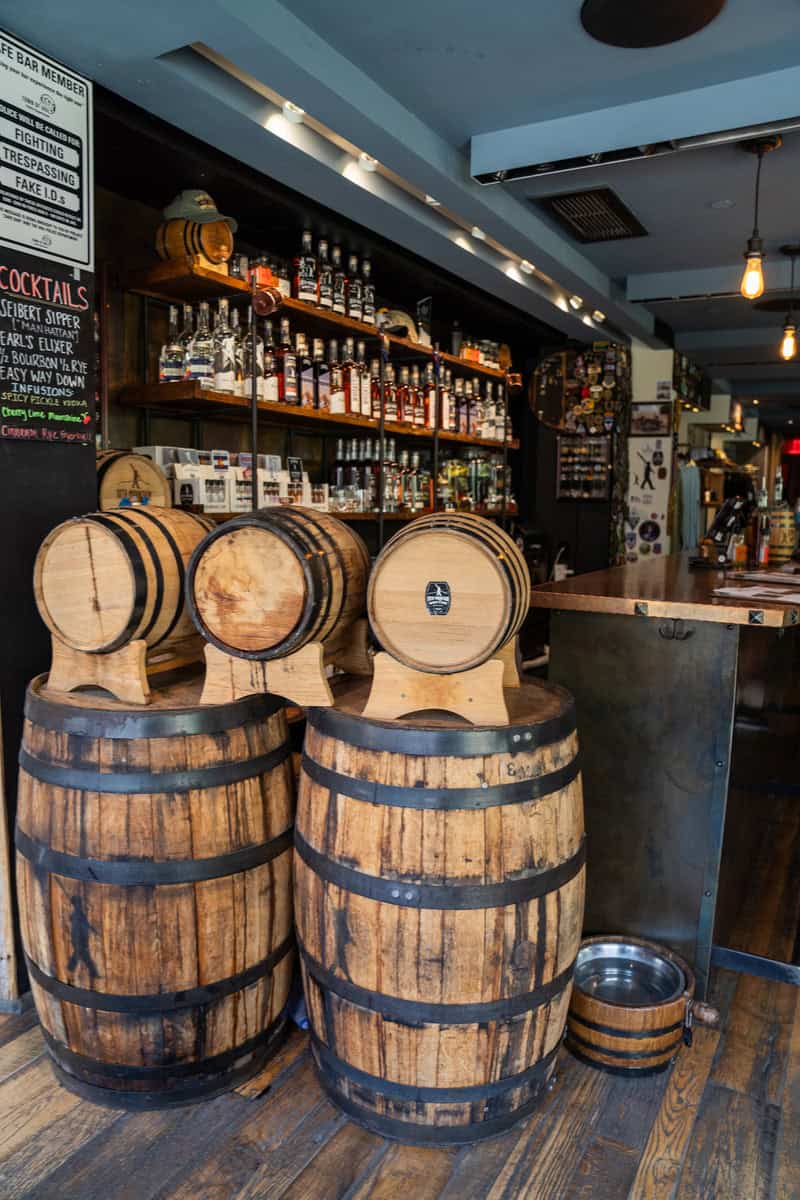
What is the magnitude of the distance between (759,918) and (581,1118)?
4.00 feet

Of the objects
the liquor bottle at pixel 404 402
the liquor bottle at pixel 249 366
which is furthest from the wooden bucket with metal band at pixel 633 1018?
the liquor bottle at pixel 404 402

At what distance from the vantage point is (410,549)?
1.74 metres

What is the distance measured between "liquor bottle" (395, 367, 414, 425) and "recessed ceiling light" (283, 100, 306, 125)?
1737 millimetres

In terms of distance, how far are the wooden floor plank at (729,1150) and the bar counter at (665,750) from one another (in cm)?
43

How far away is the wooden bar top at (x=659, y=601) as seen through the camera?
2201 mm

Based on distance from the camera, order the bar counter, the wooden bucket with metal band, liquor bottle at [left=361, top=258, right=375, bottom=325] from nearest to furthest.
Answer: the wooden bucket with metal band < the bar counter < liquor bottle at [left=361, top=258, right=375, bottom=325]

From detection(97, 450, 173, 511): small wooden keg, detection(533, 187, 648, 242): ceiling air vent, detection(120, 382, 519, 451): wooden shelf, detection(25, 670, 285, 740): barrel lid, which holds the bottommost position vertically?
detection(25, 670, 285, 740): barrel lid

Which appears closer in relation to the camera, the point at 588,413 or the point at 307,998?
the point at 307,998

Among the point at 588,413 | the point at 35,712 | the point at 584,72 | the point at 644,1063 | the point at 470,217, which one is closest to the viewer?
the point at 35,712

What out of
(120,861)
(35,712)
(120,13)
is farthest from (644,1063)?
(120,13)

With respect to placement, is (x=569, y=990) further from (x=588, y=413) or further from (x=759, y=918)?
(x=588, y=413)

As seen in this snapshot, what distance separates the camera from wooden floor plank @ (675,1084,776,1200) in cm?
170

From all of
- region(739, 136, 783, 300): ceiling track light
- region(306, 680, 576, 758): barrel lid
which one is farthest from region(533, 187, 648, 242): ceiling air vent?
region(306, 680, 576, 758): barrel lid

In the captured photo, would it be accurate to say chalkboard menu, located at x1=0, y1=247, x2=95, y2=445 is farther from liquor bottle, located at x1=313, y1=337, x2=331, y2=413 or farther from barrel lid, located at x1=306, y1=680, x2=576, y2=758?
liquor bottle, located at x1=313, y1=337, x2=331, y2=413
